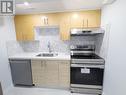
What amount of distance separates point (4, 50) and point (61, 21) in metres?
1.68

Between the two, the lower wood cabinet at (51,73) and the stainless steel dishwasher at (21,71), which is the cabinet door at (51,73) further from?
the stainless steel dishwasher at (21,71)

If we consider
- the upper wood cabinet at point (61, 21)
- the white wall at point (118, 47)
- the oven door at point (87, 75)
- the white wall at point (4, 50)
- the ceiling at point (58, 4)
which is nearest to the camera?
the white wall at point (118, 47)

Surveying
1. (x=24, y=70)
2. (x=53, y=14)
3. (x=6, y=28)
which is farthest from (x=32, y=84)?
(x=53, y=14)

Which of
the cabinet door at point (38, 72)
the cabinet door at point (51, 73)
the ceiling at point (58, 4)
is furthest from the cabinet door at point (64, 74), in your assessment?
the ceiling at point (58, 4)

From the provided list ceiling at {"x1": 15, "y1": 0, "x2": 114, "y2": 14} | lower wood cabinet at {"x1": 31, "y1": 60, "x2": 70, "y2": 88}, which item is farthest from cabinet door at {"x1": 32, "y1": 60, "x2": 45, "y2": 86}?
ceiling at {"x1": 15, "y1": 0, "x2": 114, "y2": 14}

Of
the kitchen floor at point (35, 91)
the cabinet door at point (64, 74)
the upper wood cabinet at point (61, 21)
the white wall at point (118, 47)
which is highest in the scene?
the upper wood cabinet at point (61, 21)

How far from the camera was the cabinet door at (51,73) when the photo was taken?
274 centimetres

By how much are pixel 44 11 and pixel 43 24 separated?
1.16 ft

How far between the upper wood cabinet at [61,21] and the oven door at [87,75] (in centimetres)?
93

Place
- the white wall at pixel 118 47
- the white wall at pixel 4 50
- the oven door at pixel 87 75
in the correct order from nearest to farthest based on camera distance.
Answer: the white wall at pixel 118 47, the oven door at pixel 87 75, the white wall at pixel 4 50

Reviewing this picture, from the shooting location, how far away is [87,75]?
2555 millimetres

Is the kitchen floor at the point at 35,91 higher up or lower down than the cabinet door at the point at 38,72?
lower down

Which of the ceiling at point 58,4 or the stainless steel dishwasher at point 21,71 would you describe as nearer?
the ceiling at point 58,4

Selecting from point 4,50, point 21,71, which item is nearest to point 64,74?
point 21,71
